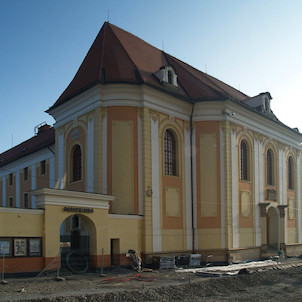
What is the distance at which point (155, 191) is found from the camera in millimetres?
26641

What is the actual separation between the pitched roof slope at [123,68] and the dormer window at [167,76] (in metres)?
0.36

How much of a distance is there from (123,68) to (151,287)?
1512 cm

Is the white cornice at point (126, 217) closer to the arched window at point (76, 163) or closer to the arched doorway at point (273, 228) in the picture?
the arched window at point (76, 163)

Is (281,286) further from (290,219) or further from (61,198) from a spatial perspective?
(290,219)

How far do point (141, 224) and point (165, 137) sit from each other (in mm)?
6274

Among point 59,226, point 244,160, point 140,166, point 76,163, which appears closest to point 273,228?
point 244,160

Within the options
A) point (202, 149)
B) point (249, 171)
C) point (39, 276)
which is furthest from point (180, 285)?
point (249, 171)

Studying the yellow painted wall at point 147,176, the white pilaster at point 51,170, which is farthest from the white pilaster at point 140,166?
the white pilaster at point 51,170

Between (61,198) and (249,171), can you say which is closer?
(61,198)

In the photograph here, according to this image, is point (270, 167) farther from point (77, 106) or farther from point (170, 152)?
point (77, 106)

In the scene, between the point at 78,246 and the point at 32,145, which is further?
the point at 32,145

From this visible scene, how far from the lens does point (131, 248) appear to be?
24578 millimetres

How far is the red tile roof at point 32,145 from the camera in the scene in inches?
1520

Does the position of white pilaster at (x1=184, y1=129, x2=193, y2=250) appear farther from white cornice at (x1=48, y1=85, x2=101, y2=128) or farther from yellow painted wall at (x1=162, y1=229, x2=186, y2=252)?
white cornice at (x1=48, y1=85, x2=101, y2=128)
